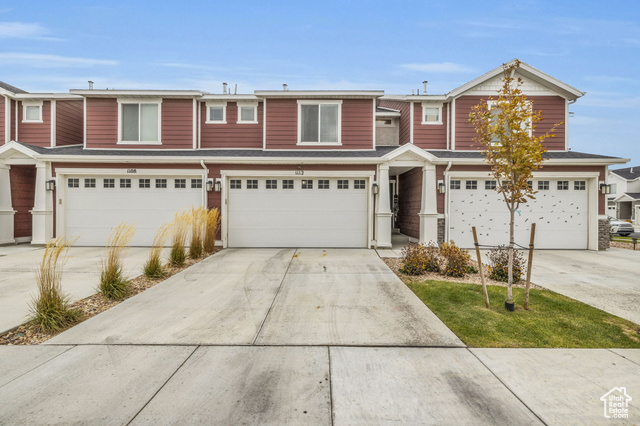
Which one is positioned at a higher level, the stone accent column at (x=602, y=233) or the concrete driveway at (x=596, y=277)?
the stone accent column at (x=602, y=233)

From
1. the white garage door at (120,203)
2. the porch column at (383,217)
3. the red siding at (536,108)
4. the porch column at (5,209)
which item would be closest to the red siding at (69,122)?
the porch column at (5,209)

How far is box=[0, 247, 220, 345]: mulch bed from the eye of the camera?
3.87 metres

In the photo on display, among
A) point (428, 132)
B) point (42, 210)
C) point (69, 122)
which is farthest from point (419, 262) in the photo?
point (69, 122)

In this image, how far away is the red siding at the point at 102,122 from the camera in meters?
12.4

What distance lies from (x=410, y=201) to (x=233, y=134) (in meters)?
7.83

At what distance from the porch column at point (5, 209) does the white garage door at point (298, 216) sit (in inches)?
305

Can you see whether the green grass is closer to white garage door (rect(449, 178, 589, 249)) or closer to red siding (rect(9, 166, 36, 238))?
white garage door (rect(449, 178, 589, 249))

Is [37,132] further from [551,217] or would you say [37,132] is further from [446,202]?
[551,217]

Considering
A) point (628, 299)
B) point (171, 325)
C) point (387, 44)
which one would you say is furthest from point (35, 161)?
point (387, 44)

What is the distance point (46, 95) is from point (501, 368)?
57.2ft

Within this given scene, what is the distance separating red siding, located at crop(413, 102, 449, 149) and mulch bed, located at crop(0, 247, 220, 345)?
1015 centimetres

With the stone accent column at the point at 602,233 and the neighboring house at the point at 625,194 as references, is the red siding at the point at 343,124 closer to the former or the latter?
the stone accent column at the point at 602,233

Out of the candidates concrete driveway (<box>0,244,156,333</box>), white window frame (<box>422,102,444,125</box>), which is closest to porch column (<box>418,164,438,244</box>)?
white window frame (<box>422,102,444,125</box>)

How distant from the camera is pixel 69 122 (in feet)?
45.5
